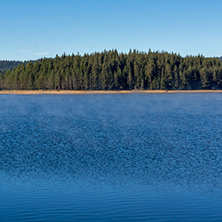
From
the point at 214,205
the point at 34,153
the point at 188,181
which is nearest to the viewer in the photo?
the point at 214,205

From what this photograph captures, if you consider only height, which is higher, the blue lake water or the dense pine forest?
the dense pine forest

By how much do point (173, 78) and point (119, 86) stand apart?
33.1 metres

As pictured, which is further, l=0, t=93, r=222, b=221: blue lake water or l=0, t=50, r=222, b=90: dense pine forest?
l=0, t=50, r=222, b=90: dense pine forest

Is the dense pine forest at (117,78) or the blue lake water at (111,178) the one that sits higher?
the dense pine forest at (117,78)

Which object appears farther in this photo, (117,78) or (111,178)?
(117,78)

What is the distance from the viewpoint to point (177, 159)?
86.6 feet

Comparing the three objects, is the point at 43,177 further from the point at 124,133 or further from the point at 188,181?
the point at 124,133

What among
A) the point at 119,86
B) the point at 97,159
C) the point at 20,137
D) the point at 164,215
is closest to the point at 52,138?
the point at 20,137

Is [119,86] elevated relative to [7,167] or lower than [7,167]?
elevated

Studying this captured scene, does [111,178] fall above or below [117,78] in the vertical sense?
below

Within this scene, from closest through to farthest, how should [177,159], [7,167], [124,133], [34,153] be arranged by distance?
[7,167], [177,159], [34,153], [124,133]

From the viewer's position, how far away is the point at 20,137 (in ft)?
129

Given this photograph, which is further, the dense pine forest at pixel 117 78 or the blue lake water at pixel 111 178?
the dense pine forest at pixel 117 78

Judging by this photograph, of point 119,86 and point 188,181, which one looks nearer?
point 188,181
